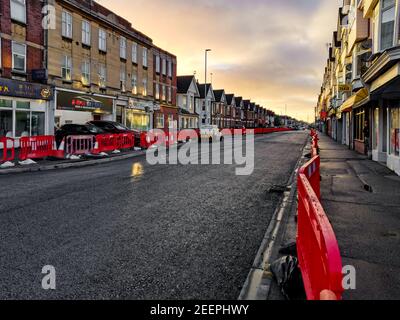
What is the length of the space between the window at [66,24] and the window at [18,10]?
3.88 meters

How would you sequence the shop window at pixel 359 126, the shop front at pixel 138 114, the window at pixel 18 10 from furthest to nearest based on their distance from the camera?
the shop front at pixel 138 114 → the shop window at pixel 359 126 → the window at pixel 18 10

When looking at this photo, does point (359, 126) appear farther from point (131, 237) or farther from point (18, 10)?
point (18, 10)

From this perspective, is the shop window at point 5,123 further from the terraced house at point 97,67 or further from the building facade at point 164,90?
the building facade at point 164,90

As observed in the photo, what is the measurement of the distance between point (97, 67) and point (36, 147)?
1702cm

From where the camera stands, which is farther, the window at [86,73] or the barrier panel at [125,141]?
the window at [86,73]

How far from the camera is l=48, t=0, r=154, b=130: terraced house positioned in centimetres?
2586

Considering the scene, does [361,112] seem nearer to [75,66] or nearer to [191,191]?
[191,191]

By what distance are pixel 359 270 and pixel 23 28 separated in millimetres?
24811

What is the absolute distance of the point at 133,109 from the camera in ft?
120

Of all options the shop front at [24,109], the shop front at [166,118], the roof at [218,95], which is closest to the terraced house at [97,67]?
the shop front at [24,109]

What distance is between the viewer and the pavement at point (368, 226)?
3.84m

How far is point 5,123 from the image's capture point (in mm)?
21078

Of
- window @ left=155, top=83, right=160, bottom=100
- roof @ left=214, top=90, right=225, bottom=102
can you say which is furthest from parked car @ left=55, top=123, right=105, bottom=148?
roof @ left=214, top=90, right=225, bottom=102
